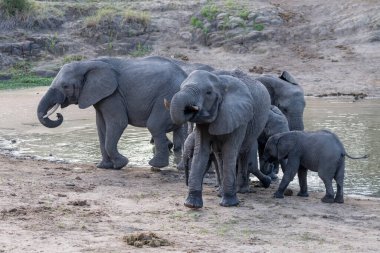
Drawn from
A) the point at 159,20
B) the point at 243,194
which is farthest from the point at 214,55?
the point at 243,194

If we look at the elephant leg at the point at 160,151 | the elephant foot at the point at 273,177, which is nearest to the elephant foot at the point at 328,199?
the elephant foot at the point at 273,177

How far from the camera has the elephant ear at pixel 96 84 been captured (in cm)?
1113

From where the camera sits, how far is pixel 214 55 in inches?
1028

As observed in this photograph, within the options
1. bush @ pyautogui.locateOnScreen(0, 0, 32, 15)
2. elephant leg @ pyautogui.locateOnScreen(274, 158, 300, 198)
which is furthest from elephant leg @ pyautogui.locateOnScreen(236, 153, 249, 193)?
bush @ pyautogui.locateOnScreen(0, 0, 32, 15)

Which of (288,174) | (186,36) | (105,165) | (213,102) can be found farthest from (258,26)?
(213,102)

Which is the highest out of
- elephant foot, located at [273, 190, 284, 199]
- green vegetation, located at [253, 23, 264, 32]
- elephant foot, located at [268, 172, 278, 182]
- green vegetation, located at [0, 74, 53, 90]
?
elephant foot, located at [273, 190, 284, 199]

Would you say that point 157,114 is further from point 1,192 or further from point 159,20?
point 159,20

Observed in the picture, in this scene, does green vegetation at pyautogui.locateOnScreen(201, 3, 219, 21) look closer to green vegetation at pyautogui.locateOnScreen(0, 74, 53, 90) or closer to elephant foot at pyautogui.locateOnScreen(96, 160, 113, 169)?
green vegetation at pyautogui.locateOnScreen(0, 74, 53, 90)

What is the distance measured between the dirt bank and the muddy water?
60.5 inches

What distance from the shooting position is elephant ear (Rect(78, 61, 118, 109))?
36.5 feet

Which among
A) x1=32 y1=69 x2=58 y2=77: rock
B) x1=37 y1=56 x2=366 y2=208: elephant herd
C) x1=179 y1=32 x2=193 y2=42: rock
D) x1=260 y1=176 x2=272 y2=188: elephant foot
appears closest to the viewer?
x1=37 y1=56 x2=366 y2=208: elephant herd

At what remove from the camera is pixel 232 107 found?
8.45m

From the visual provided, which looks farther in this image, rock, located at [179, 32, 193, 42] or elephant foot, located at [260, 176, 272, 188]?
rock, located at [179, 32, 193, 42]

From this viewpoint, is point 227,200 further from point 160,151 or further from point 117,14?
point 117,14
